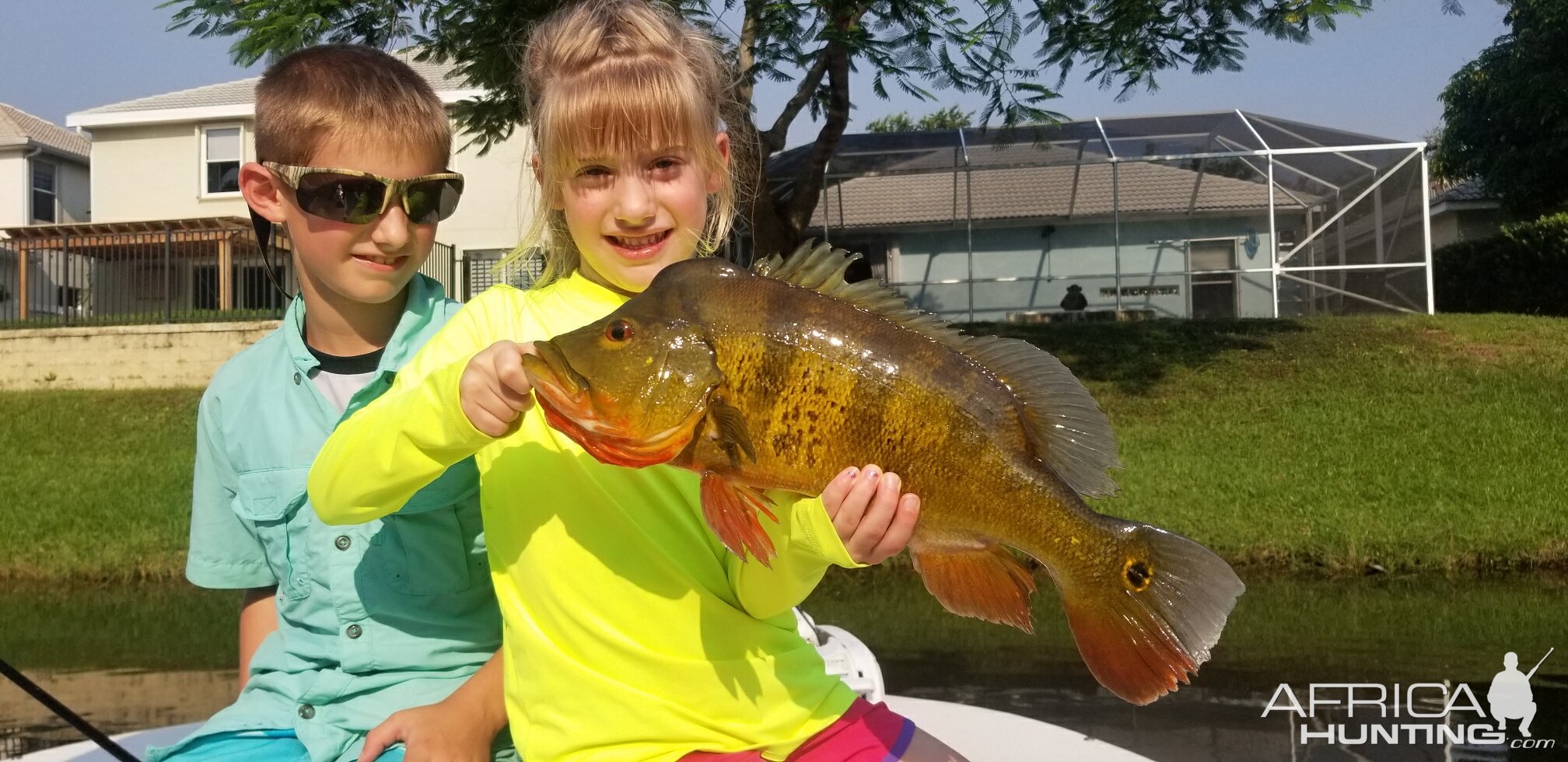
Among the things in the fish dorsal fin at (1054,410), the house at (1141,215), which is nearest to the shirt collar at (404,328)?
the fish dorsal fin at (1054,410)

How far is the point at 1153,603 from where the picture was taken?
1901 millimetres

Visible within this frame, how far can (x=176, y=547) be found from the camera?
1147 centimetres

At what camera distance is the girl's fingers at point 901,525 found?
1.88m

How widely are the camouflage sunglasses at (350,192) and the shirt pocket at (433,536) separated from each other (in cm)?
62

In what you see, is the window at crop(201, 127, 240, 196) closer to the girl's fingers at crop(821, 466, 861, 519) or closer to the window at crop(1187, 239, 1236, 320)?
the window at crop(1187, 239, 1236, 320)

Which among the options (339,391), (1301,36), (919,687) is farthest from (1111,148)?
(339,391)

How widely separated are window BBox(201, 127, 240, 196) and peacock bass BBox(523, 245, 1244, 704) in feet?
93.1

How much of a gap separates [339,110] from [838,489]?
1713 millimetres

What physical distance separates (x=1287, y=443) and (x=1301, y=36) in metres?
4.24

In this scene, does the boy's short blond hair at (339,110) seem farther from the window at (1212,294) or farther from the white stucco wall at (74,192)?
the white stucco wall at (74,192)

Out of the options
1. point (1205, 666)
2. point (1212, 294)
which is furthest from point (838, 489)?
point (1212, 294)

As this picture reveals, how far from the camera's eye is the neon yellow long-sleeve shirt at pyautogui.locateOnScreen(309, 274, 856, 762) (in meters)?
2.11

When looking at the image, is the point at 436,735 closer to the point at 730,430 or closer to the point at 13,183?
the point at 730,430

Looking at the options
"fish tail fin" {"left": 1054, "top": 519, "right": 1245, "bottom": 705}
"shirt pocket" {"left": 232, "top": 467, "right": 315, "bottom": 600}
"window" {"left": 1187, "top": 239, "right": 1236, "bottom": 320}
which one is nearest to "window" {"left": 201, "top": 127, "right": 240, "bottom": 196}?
"window" {"left": 1187, "top": 239, "right": 1236, "bottom": 320}
